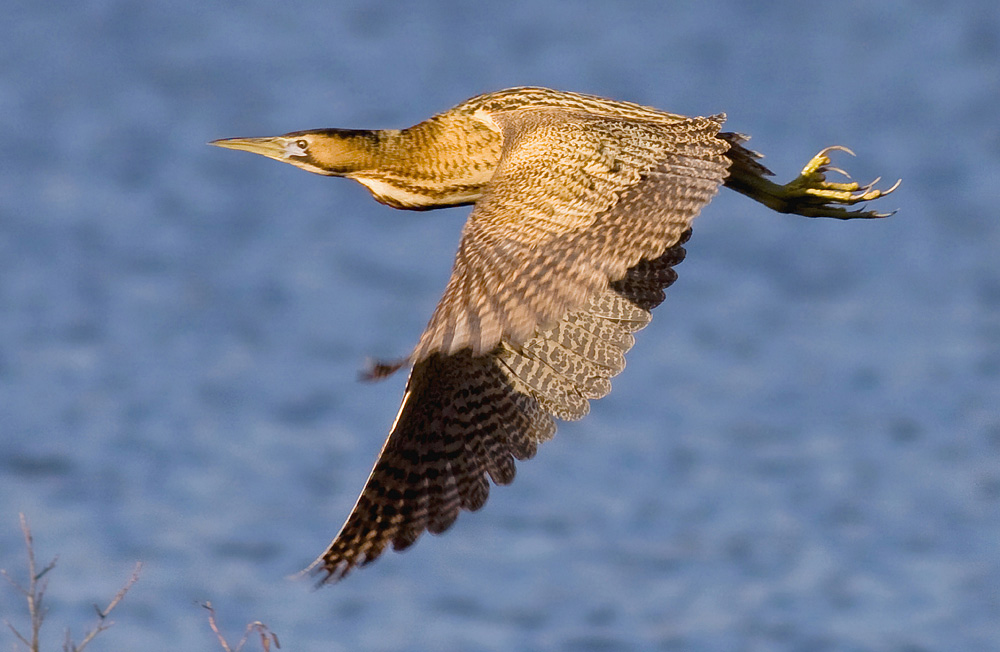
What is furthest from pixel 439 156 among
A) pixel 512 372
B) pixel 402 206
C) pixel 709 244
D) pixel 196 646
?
pixel 709 244

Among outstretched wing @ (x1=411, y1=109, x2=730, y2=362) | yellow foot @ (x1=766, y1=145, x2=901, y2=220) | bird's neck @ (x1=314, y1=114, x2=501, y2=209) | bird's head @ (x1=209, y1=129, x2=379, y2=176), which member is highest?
bird's head @ (x1=209, y1=129, x2=379, y2=176)

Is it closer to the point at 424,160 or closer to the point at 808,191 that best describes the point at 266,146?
the point at 424,160

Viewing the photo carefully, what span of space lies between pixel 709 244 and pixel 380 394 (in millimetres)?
2730

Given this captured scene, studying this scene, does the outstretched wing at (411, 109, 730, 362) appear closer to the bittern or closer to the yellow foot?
the bittern

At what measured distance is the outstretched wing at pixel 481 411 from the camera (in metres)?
5.76

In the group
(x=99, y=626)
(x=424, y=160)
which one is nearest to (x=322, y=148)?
(x=424, y=160)

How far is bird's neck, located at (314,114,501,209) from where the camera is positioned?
5.79 metres

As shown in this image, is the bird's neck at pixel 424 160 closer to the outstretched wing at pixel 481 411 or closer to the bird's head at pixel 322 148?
the bird's head at pixel 322 148

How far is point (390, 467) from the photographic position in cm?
584

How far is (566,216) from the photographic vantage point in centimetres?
507

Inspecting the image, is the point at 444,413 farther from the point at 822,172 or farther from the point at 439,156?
the point at 822,172

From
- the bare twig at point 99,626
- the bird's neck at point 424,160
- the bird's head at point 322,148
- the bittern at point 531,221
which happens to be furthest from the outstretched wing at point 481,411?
the bare twig at point 99,626

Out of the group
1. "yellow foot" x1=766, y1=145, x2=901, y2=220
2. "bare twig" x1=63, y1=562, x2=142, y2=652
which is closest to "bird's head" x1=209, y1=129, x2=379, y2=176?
"yellow foot" x1=766, y1=145, x2=901, y2=220

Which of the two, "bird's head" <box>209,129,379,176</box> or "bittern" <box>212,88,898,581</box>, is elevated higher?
"bird's head" <box>209,129,379,176</box>
